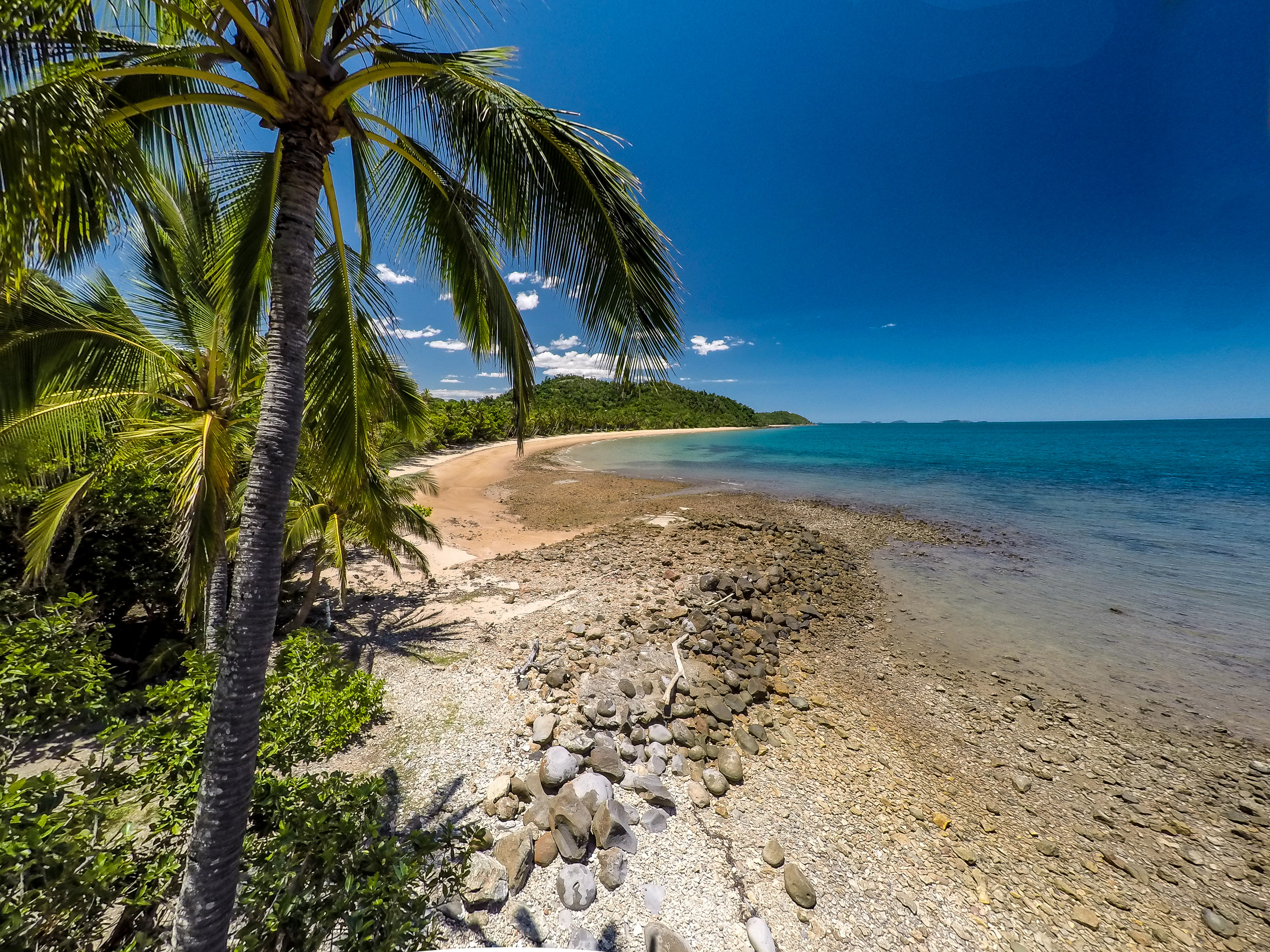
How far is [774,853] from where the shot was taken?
11.3ft

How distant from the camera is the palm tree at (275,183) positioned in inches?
64.2

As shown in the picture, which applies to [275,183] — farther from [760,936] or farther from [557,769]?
[760,936]

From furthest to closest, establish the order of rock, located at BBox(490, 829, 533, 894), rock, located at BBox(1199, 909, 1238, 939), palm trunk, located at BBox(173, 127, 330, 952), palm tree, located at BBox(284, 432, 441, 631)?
palm tree, located at BBox(284, 432, 441, 631) < rock, located at BBox(1199, 909, 1238, 939) < rock, located at BBox(490, 829, 533, 894) < palm trunk, located at BBox(173, 127, 330, 952)

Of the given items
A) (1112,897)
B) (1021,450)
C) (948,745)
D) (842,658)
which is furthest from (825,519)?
(1021,450)

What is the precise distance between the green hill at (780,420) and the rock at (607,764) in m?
134

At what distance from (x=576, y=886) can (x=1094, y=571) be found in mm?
14814

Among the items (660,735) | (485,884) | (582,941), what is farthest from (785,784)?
(485,884)

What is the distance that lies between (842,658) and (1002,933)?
3780mm

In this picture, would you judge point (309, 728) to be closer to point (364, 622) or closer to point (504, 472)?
point (364, 622)

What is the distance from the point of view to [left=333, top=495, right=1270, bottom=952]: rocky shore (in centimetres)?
311

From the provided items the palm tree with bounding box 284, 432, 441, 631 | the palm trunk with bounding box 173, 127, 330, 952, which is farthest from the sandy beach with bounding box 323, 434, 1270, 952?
the palm trunk with bounding box 173, 127, 330, 952

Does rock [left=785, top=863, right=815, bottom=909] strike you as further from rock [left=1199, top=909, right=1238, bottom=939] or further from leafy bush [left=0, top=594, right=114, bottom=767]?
leafy bush [left=0, top=594, right=114, bottom=767]

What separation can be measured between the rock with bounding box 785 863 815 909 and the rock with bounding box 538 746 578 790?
1.89 m

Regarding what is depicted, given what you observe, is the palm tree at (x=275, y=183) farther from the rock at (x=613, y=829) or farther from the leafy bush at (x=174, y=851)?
the rock at (x=613, y=829)
